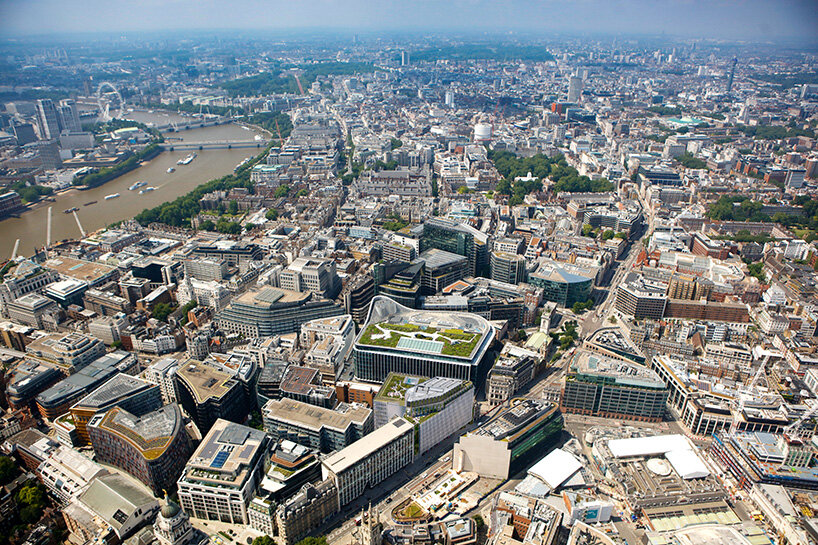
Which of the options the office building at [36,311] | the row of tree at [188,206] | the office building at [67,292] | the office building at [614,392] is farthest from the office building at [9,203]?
the office building at [614,392]

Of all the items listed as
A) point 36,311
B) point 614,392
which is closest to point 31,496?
point 36,311

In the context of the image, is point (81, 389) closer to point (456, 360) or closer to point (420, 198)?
point (456, 360)

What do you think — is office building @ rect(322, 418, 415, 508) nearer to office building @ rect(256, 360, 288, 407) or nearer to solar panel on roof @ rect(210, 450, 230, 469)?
solar panel on roof @ rect(210, 450, 230, 469)

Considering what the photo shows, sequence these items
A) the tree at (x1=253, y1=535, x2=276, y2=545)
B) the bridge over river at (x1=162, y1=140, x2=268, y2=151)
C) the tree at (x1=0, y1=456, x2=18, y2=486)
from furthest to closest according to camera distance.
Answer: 1. the bridge over river at (x1=162, y1=140, x2=268, y2=151)
2. the tree at (x1=0, y1=456, x2=18, y2=486)
3. the tree at (x1=253, y1=535, x2=276, y2=545)

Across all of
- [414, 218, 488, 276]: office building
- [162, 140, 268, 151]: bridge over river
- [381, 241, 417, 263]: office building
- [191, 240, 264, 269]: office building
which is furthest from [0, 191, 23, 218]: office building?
[414, 218, 488, 276]: office building

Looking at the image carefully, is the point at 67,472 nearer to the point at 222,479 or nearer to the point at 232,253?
the point at 222,479

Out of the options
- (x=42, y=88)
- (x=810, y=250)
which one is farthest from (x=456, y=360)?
(x=42, y=88)
